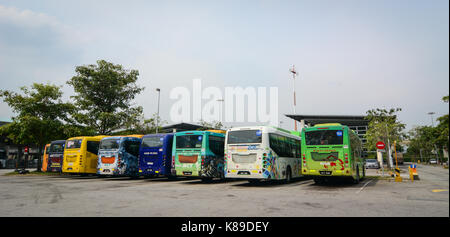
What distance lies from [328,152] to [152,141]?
33.1ft

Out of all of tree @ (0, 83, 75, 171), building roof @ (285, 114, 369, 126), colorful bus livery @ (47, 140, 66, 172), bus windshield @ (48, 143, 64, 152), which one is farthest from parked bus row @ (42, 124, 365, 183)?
building roof @ (285, 114, 369, 126)

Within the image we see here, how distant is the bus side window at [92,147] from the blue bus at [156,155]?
5.14 m

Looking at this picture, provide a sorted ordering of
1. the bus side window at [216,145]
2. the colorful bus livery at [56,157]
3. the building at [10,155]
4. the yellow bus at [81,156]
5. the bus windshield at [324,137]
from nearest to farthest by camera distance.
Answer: the bus windshield at [324,137]
the bus side window at [216,145]
the yellow bus at [81,156]
the colorful bus livery at [56,157]
the building at [10,155]

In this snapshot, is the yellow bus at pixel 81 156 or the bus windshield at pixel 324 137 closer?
the bus windshield at pixel 324 137

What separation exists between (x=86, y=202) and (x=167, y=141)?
9.36 m

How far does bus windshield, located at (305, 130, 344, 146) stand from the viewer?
45.1 feet

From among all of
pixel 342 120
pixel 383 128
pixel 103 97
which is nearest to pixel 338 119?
pixel 342 120

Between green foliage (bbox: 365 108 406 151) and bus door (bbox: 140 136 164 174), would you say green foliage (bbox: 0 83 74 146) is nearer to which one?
bus door (bbox: 140 136 164 174)

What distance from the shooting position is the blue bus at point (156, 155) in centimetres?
1723

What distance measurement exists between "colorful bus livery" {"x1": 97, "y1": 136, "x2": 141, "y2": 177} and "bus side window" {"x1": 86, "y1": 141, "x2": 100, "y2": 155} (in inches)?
61.3

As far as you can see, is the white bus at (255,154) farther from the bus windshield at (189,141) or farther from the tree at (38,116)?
the tree at (38,116)

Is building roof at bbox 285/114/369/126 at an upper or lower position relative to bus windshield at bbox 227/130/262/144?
upper

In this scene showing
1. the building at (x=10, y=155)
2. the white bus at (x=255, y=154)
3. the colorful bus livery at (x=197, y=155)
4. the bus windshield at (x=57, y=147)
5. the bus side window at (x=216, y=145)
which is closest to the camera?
the white bus at (x=255, y=154)

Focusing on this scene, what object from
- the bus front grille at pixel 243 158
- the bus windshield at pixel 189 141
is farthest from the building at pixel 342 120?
the bus front grille at pixel 243 158
